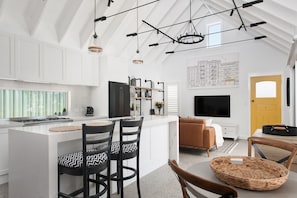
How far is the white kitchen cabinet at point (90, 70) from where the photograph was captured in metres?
5.18

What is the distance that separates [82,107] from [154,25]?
11.7ft

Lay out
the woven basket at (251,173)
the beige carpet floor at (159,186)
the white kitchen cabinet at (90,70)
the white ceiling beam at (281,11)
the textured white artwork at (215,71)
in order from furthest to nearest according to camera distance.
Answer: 1. the textured white artwork at (215,71)
2. the white kitchen cabinet at (90,70)
3. the white ceiling beam at (281,11)
4. the beige carpet floor at (159,186)
5. the woven basket at (251,173)

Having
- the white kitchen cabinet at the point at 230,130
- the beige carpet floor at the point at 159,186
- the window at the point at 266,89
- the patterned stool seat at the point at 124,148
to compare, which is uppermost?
the window at the point at 266,89

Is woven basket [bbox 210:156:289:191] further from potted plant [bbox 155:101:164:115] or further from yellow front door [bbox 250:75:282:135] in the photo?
potted plant [bbox 155:101:164:115]

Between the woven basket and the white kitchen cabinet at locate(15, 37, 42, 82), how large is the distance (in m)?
4.04

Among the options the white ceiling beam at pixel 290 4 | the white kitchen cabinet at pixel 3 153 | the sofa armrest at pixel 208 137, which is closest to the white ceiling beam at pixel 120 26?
the white kitchen cabinet at pixel 3 153

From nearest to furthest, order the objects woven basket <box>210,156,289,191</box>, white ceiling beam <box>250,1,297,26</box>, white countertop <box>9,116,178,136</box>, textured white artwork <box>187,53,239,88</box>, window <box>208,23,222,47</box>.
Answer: woven basket <box>210,156,289,191</box> → white countertop <box>9,116,178,136</box> → white ceiling beam <box>250,1,297,26</box> → textured white artwork <box>187,53,239,88</box> → window <box>208,23,222,47</box>

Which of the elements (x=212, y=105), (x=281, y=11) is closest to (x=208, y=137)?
(x=281, y=11)

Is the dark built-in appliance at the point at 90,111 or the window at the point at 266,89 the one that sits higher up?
the window at the point at 266,89

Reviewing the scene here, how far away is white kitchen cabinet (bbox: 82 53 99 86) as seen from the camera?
17.0 feet

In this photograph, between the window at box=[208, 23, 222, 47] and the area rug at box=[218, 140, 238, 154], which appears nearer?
the area rug at box=[218, 140, 238, 154]

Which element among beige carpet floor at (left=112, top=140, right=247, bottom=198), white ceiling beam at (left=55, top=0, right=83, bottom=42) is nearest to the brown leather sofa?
beige carpet floor at (left=112, top=140, right=247, bottom=198)

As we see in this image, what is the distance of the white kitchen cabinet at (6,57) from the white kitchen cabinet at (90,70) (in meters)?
1.67

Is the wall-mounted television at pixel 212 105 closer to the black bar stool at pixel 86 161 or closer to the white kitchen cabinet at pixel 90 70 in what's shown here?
the white kitchen cabinet at pixel 90 70
